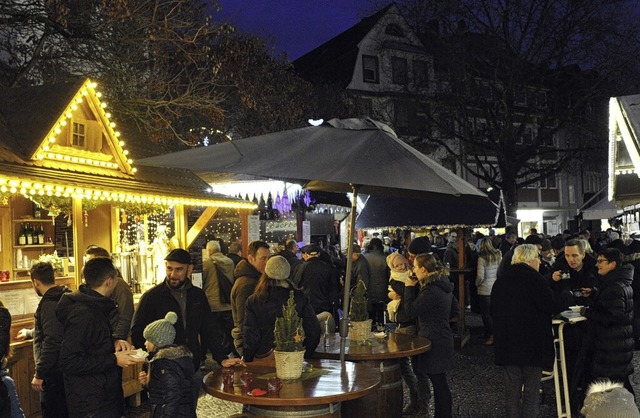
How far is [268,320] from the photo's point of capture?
562 cm

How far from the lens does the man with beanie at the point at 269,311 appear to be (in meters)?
5.54

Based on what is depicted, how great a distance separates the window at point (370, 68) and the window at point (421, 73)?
17.5 feet

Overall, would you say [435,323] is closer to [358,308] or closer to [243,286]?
[358,308]

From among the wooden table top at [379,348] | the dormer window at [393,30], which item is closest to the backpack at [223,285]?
the wooden table top at [379,348]

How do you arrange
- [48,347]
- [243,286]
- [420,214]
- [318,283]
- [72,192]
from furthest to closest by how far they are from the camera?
[420,214]
[318,283]
[243,286]
[72,192]
[48,347]

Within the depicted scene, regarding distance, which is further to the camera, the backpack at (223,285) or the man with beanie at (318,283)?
the man with beanie at (318,283)

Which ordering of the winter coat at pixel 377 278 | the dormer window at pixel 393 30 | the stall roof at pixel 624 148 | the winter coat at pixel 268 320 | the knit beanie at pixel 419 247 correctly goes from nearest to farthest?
the stall roof at pixel 624 148 < the winter coat at pixel 268 320 < the knit beanie at pixel 419 247 < the winter coat at pixel 377 278 < the dormer window at pixel 393 30

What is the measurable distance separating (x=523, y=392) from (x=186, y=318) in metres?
3.15

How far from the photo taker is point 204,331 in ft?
18.1

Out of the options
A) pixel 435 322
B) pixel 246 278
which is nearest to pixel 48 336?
pixel 246 278

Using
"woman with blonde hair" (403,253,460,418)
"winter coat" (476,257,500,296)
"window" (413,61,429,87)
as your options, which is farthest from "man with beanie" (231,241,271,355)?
"window" (413,61,429,87)

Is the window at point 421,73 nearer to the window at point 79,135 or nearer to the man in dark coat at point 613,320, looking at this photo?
the window at point 79,135

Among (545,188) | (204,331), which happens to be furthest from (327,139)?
(545,188)

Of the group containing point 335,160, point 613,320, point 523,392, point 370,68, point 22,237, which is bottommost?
point 523,392
